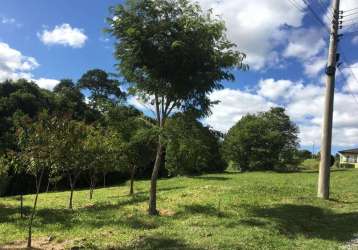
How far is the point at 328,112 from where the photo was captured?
22219mm

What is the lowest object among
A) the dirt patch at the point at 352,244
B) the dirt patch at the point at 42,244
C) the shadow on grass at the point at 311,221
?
the dirt patch at the point at 42,244

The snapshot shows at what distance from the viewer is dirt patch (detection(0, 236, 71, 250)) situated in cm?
1284

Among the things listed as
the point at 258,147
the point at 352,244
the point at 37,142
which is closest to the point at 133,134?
the point at 37,142

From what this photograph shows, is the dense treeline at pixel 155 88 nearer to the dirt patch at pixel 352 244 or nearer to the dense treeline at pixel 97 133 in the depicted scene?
the dense treeline at pixel 97 133

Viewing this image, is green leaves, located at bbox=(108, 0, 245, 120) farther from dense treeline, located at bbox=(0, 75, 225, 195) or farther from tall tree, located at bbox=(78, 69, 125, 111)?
tall tree, located at bbox=(78, 69, 125, 111)

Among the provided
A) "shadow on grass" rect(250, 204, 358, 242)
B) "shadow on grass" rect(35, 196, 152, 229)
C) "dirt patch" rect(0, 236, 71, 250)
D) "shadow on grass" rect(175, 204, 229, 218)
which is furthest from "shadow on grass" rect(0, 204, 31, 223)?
"shadow on grass" rect(250, 204, 358, 242)

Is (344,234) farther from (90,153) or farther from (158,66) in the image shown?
(90,153)

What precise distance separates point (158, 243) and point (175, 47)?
7.38 m

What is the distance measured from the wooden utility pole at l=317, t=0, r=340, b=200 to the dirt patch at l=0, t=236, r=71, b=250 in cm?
1358

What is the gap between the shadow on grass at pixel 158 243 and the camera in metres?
12.0

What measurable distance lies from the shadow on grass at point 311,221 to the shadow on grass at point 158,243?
369 cm

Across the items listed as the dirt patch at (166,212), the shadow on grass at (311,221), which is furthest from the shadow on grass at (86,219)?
the shadow on grass at (311,221)

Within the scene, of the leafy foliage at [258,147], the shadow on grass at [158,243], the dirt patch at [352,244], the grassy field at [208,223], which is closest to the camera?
the shadow on grass at [158,243]

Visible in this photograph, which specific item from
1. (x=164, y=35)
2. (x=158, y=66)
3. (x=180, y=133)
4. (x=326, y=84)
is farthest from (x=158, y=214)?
(x=326, y=84)
